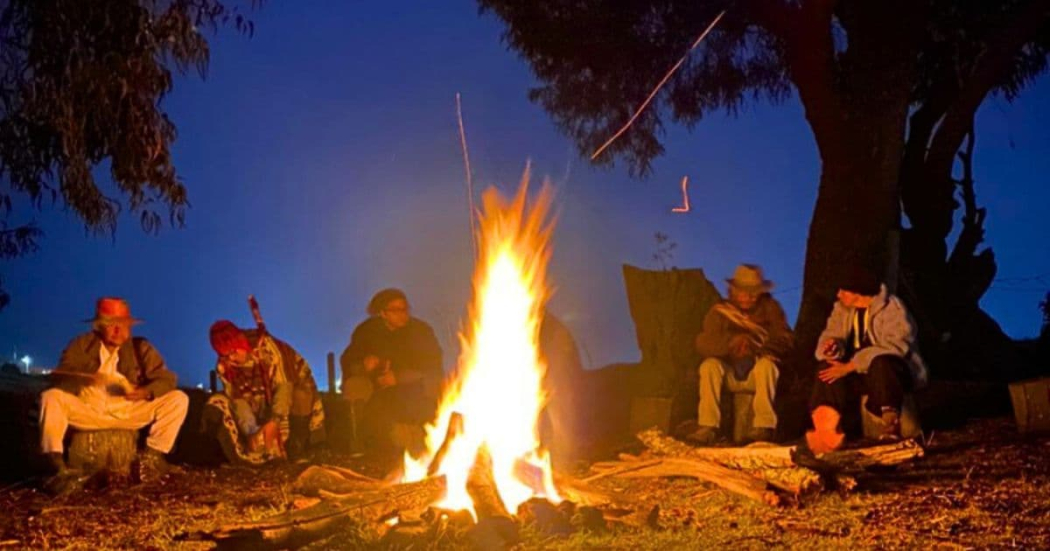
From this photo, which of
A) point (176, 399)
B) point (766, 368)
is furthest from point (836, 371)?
point (176, 399)

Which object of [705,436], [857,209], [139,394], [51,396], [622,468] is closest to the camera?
[622,468]

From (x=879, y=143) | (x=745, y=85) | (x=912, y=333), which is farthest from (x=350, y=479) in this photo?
(x=745, y=85)

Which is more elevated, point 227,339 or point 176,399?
point 227,339

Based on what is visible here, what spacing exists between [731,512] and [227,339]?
4472 mm

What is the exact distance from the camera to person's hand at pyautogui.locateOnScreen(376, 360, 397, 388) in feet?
27.1

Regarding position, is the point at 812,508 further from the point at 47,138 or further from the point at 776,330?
the point at 47,138

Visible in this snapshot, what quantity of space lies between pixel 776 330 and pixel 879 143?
2.96 meters

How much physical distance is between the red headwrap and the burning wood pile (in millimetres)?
2492

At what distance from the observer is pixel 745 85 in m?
12.1

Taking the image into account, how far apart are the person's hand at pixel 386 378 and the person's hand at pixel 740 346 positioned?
2697 mm

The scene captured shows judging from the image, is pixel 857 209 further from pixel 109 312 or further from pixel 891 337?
pixel 109 312

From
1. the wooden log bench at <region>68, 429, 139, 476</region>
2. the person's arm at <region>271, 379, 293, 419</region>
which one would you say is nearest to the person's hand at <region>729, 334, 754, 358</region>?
the person's arm at <region>271, 379, 293, 419</region>

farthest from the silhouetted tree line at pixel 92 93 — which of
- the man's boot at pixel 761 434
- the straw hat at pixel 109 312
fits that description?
the man's boot at pixel 761 434

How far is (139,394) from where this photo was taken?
727 cm
